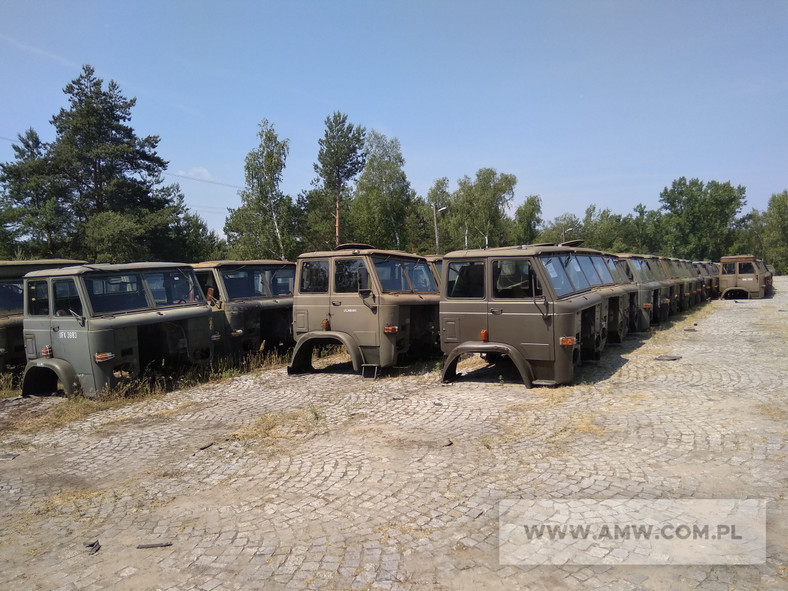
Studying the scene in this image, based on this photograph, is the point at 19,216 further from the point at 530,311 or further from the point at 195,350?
the point at 530,311

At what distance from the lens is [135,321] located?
813cm

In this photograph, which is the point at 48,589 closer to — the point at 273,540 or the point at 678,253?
the point at 273,540

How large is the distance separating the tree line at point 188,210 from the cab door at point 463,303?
2859cm

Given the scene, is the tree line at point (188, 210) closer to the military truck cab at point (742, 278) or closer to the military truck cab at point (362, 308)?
the military truck cab at point (742, 278)

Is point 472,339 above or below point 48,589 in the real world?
above

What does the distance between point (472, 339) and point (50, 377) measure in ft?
24.0

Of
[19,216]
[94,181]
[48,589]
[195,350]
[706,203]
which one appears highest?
[706,203]

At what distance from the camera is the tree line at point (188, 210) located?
1260 inches

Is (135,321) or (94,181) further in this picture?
(94,181)

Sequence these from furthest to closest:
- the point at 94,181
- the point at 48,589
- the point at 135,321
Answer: the point at 94,181 < the point at 135,321 < the point at 48,589

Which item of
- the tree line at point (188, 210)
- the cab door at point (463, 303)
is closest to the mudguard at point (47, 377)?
the cab door at point (463, 303)

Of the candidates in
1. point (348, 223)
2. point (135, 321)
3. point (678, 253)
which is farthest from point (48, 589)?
point (678, 253)

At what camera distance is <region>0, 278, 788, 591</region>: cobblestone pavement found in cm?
322

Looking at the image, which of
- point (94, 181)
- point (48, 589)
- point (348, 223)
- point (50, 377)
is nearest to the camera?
point (48, 589)
